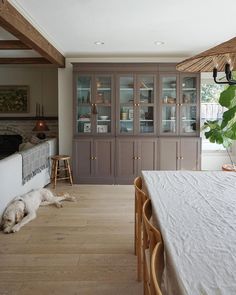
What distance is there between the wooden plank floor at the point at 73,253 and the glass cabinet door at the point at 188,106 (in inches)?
78.6

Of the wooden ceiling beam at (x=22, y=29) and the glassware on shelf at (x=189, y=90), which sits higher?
the wooden ceiling beam at (x=22, y=29)

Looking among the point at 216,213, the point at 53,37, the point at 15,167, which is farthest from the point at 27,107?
the point at 216,213

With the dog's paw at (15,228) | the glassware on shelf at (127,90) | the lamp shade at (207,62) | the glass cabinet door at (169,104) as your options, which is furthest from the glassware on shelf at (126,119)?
the lamp shade at (207,62)

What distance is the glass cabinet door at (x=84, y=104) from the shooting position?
5.30 meters

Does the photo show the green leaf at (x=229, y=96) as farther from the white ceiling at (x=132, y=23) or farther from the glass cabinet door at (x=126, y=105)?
the glass cabinet door at (x=126, y=105)

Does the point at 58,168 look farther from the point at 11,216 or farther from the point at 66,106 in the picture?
the point at 11,216

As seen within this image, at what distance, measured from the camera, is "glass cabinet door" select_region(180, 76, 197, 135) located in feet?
17.4

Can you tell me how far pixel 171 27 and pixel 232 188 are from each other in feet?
7.55

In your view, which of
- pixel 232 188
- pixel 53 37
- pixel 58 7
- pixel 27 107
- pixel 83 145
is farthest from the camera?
pixel 27 107

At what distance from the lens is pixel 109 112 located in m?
5.36

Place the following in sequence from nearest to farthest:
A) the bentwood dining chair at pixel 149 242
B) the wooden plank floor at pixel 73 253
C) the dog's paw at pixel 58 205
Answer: the bentwood dining chair at pixel 149 242
the wooden plank floor at pixel 73 253
the dog's paw at pixel 58 205

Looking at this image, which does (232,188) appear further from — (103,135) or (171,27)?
(103,135)

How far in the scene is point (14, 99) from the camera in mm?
6660

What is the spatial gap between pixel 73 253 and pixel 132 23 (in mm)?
2637
